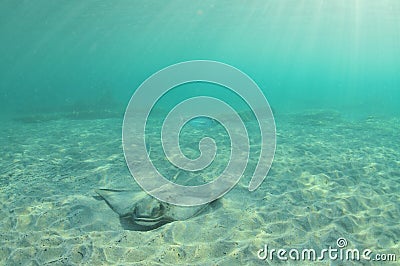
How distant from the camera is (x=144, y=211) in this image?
4941 millimetres

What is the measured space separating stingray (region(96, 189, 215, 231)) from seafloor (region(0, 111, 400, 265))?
159 mm

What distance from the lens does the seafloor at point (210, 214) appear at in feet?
15.2

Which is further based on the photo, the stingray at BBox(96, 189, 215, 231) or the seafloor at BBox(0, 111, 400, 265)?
the stingray at BBox(96, 189, 215, 231)

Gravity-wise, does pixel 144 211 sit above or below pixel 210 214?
above

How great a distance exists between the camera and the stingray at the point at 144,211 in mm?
4930

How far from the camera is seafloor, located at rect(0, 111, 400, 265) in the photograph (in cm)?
462

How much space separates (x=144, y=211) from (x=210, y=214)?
148cm

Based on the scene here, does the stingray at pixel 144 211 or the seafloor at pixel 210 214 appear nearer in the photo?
the seafloor at pixel 210 214

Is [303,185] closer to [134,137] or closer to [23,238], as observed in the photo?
[23,238]

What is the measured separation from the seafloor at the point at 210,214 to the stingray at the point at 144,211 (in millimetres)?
159

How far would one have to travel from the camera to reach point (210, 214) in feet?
18.9

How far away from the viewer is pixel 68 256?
4.48 meters

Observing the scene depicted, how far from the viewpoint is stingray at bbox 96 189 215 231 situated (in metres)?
4.93

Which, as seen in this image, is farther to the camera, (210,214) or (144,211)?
(210,214)
